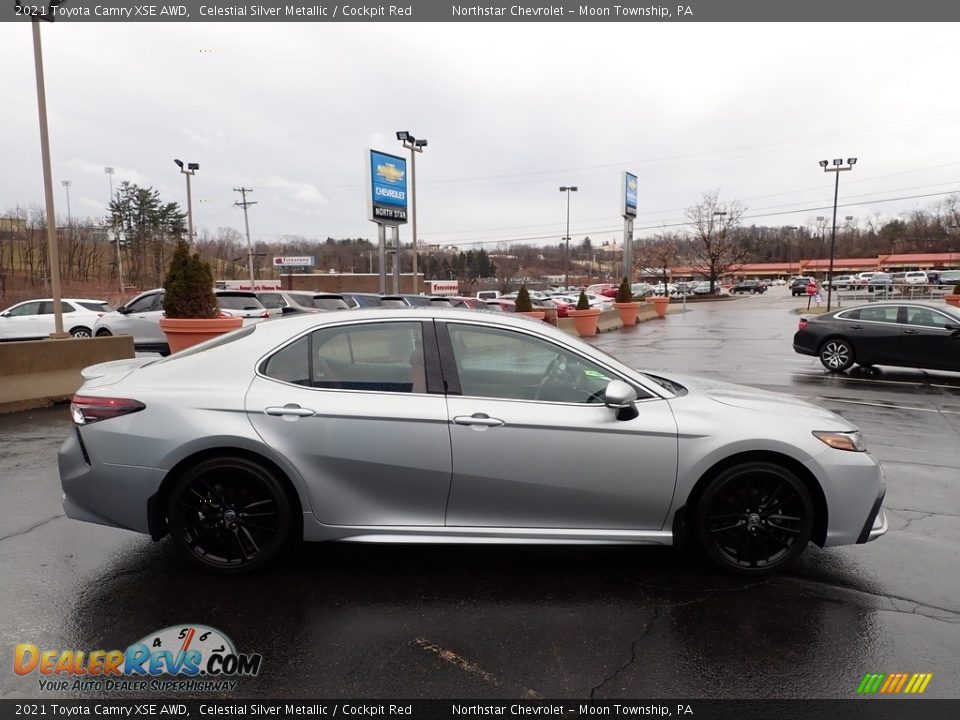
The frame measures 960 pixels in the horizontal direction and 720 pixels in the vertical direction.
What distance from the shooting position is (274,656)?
2.86 meters

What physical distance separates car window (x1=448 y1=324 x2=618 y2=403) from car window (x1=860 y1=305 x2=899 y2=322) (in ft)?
35.6

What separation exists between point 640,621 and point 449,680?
42.7 inches

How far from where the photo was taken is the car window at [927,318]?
1102 centimetres

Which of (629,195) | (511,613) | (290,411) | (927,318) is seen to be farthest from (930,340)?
(629,195)

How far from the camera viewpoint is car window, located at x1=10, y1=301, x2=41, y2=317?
1689 centimetres

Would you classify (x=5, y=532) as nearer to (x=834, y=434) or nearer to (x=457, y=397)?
(x=457, y=397)

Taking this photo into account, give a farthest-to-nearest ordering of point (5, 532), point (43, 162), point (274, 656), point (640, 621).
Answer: point (43, 162) < point (5, 532) < point (640, 621) < point (274, 656)

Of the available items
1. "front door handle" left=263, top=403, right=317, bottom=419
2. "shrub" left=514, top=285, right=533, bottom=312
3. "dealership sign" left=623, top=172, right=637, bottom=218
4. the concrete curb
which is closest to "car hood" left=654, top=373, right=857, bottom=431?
"front door handle" left=263, top=403, right=317, bottom=419

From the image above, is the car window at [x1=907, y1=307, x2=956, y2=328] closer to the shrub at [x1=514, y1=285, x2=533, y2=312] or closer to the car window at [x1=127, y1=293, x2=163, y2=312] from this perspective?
the shrub at [x1=514, y1=285, x2=533, y2=312]

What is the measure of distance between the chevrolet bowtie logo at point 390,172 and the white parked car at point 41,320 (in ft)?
42.6

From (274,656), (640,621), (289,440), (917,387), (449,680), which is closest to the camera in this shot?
(449,680)

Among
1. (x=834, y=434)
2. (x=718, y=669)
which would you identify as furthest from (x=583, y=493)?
(x=834, y=434)

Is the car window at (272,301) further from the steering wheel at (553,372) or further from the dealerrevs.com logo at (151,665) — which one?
the dealerrevs.com logo at (151,665)

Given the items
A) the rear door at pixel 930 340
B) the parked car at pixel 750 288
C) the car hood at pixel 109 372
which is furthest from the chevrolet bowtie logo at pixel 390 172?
the parked car at pixel 750 288
